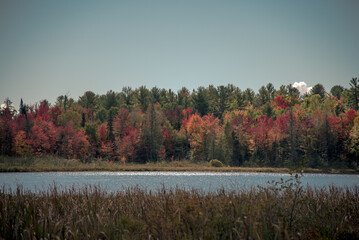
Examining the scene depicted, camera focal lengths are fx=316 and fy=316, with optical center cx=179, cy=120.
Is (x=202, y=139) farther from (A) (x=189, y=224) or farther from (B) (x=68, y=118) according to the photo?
(A) (x=189, y=224)

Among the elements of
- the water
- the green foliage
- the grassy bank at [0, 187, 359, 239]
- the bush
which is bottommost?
the water

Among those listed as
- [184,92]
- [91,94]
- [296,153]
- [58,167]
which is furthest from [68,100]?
[296,153]

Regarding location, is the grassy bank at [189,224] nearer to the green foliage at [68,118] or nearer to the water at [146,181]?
the water at [146,181]

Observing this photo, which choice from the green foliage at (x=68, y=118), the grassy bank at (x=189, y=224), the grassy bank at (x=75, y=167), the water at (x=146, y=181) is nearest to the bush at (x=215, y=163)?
the grassy bank at (x=75, y=167)

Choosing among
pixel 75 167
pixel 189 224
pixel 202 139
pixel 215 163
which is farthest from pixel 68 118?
pixel 189 224

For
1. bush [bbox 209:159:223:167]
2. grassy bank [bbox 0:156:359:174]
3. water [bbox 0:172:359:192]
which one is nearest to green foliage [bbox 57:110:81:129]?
grassy bank [bbox 0:156:359:174]

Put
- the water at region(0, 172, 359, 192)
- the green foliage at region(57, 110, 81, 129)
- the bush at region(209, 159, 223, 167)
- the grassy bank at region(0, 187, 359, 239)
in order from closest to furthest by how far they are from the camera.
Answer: the grassy bank at region(0, 187, 359, 239), the water at region(0, 172, 359, 192), the bush at region(209, 159, 223, 167), the green foliage at region(57, 110, 81, 129)

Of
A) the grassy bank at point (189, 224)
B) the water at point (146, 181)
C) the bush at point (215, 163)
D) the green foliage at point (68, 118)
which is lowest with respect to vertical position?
the water at point (146, 181)

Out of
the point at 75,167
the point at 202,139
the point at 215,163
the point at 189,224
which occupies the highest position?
the point at 202,139

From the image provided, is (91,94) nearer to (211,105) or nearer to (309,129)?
(211,105)

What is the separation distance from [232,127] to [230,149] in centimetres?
425

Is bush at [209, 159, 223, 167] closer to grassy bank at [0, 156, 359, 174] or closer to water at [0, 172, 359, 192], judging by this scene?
grassy bank at [0, 156, 359, 174]

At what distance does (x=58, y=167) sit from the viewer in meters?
49.1

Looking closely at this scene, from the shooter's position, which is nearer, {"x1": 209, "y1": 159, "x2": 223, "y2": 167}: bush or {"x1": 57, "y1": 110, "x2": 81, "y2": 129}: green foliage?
{"x1": 209, "y1": 159, "x2": 223, "y2": 167}: bush
